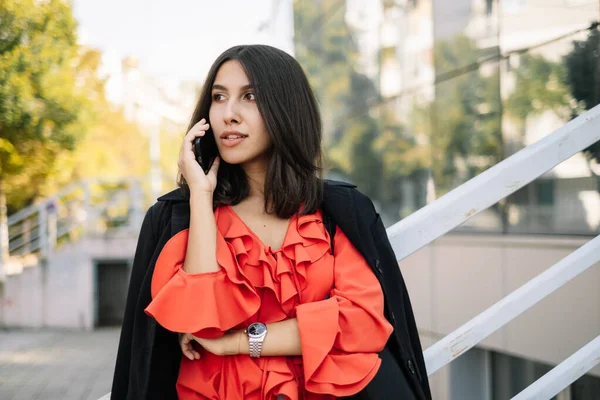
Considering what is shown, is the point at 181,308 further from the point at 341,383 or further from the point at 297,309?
the point at 341,383

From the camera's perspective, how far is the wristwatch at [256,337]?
1.65 meters

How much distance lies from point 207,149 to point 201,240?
1.20 feet

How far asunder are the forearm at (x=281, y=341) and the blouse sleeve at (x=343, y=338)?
0.11 ft

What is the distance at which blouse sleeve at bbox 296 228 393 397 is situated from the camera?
1.60m

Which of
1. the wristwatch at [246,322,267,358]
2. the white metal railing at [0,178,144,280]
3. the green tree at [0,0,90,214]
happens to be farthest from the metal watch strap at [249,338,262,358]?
the white metal railing at [0,178,144,280]

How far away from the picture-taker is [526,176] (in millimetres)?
1812

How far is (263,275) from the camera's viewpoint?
175 cm

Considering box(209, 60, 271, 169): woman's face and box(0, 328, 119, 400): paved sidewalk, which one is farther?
box(0, 328, 119, 400): paved sidewalk

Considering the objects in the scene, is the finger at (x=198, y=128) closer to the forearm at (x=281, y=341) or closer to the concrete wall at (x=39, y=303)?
the forearm at (x=281, y=341)

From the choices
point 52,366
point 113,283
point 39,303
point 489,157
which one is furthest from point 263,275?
point 113,283

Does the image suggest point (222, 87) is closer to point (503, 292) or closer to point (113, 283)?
point (503, 292)

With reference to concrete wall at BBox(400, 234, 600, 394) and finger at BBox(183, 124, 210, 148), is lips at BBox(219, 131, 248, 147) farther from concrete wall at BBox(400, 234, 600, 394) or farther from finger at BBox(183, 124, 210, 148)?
concrete wall at BBox(400, 234, 600, 394)

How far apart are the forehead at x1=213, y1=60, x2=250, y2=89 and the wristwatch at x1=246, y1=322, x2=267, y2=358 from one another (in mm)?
680

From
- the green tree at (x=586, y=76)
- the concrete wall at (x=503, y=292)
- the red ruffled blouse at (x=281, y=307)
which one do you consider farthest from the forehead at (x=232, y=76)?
the green tree at (x=586, y=76)
